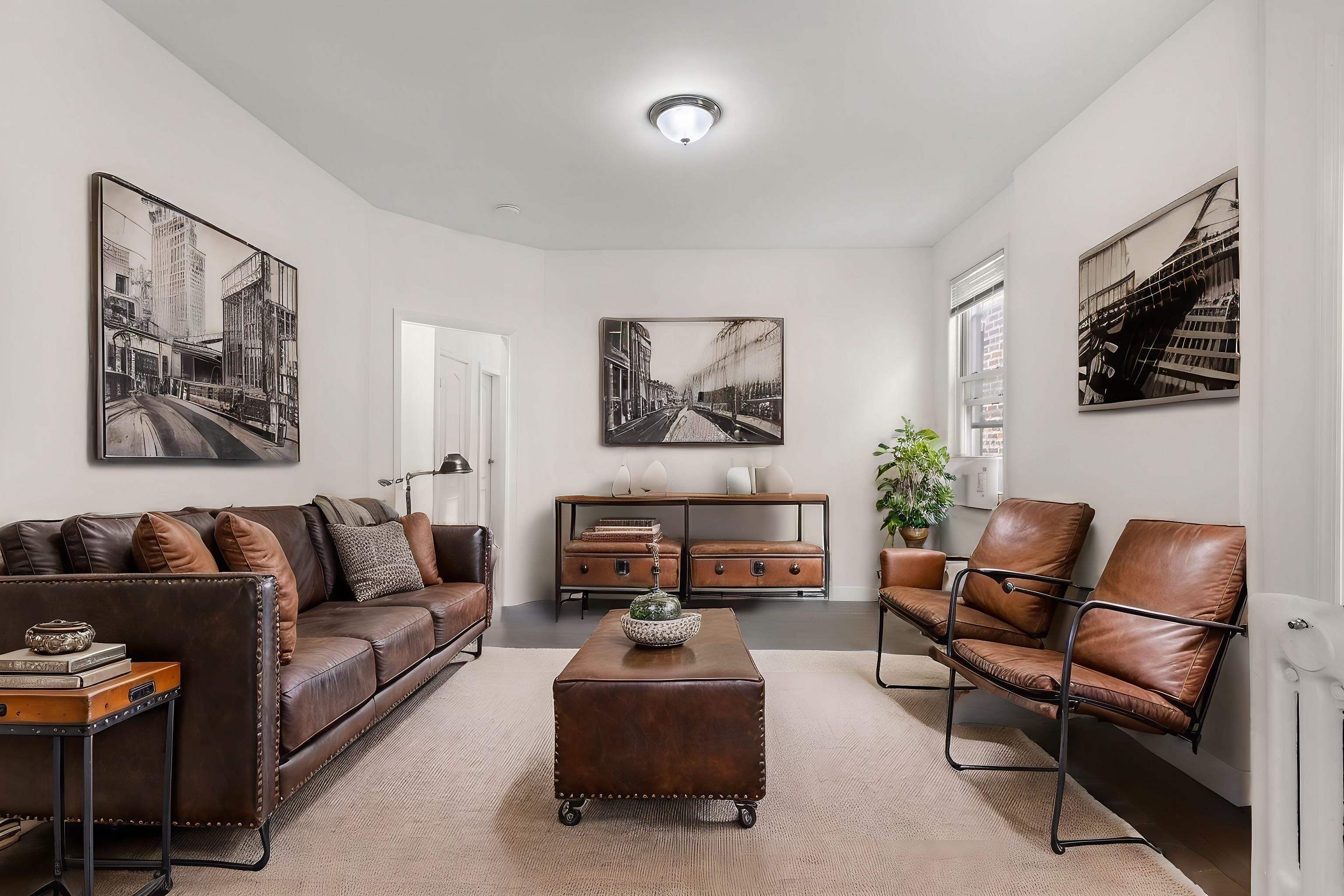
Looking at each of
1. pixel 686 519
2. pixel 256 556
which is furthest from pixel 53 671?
pixel 686 519

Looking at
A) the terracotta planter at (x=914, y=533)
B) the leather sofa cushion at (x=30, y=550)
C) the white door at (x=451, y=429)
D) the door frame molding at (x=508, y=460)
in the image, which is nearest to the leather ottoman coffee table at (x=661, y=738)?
the leather sofa cushion at (x=30, y=550)

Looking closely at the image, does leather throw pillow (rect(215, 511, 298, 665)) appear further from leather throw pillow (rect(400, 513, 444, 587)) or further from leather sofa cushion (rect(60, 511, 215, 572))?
leather throw pillow (rect(400, 513, 444, 587))

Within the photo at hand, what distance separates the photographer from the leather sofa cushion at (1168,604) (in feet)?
6.66

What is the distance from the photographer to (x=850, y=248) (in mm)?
5277

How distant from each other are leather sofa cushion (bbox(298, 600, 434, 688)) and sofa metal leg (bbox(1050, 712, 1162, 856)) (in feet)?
7.06

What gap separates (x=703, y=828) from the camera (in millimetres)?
2025

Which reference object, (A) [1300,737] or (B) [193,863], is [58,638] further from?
(A) [1300,737]

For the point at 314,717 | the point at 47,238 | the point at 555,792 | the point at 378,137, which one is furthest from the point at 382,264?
the point at 555,792

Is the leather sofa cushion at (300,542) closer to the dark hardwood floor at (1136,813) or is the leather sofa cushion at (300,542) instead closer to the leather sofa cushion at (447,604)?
the leather sofa cushion at (447,604)

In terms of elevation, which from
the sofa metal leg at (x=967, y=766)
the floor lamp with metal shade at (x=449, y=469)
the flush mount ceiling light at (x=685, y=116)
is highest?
the flush mount ceiling light at (x=685, y=116)

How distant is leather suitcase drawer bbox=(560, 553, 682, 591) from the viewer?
4.63 m

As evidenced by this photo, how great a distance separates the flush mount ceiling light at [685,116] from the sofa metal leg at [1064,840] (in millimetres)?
2644

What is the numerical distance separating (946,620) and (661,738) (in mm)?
1439

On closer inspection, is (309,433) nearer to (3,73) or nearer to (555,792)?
(3,73)
